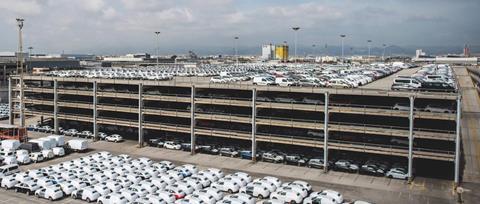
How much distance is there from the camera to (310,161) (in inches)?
2313

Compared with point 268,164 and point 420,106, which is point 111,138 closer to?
point 268,164

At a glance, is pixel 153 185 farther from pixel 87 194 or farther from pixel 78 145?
pixel 78 145

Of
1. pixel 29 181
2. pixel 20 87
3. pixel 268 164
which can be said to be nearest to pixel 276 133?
pixel 268 164

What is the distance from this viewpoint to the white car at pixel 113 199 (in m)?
43.8

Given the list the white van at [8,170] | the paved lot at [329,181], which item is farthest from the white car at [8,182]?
the white van at [8,170]

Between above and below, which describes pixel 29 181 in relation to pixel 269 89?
below

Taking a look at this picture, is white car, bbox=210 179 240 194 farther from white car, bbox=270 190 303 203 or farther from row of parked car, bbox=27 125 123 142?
row of parked car, bbox=27 125 123 142

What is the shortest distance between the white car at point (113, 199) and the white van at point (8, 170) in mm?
15981

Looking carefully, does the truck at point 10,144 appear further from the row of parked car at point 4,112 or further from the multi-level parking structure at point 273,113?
the row of parked car at point 4,112

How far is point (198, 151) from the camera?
66938mm

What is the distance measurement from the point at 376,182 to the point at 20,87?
217 feet

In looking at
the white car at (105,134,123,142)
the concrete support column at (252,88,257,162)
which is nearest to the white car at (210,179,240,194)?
the concrete support column at (252,88,257,162)

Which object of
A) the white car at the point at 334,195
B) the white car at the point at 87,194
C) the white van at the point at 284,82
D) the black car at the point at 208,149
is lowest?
the white car at the point at 87,194

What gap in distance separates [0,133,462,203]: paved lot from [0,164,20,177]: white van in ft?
8.88
